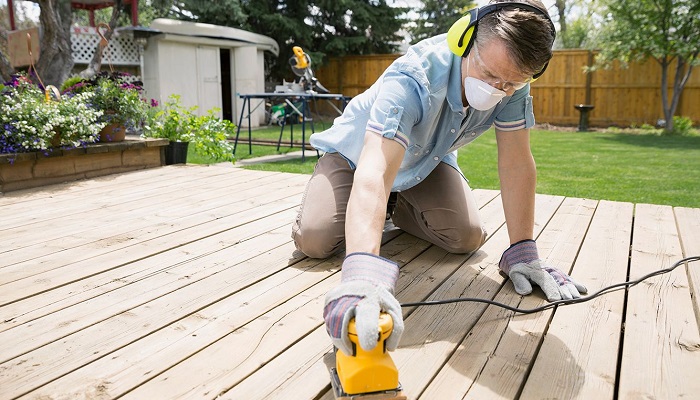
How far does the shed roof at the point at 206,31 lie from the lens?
937 cm

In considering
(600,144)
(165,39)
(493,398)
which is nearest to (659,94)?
(600,144)

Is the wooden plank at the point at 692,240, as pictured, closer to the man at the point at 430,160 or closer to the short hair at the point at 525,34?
the man at the point at 430,160

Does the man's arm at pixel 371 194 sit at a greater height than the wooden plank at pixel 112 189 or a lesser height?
greater

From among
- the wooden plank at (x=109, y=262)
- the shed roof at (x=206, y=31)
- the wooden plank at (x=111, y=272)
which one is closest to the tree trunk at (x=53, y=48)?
the shed roof at (x=206, y=31)

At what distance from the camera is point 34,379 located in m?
1.19

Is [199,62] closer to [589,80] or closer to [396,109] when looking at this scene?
[589,80]

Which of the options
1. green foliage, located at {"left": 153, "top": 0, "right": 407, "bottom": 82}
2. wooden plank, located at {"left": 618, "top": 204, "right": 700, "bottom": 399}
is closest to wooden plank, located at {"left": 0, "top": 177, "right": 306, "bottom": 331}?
wooden plank, located at {"left": 618, "top": 204, "right": 700, "bottom": 399}

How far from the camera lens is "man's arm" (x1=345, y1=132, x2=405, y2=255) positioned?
48.3 inches

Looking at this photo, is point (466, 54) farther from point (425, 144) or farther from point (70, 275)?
point (70, 275)

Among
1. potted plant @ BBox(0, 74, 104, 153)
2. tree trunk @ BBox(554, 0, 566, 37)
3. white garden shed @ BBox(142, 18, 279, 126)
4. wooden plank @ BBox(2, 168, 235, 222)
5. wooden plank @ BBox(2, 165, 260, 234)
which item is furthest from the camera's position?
tree trunk @ BBox(554, 0, 566, 37)

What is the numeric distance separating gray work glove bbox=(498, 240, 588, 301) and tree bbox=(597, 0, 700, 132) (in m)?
8.88

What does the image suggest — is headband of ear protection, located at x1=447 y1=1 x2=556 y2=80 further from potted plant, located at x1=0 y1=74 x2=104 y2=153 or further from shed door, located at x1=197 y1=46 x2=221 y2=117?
shed door, located at x1=197 y1=46 x2=221 y2=117

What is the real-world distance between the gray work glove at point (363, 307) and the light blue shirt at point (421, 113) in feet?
1.39

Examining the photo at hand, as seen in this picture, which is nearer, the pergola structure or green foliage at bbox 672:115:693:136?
the pergola structure
